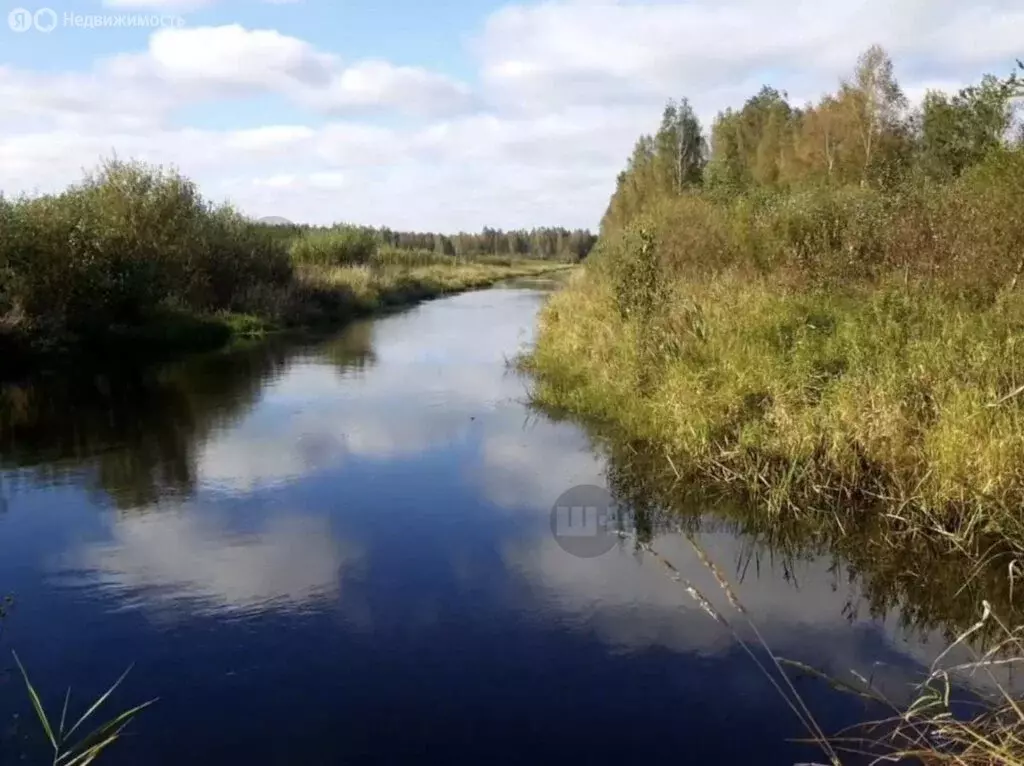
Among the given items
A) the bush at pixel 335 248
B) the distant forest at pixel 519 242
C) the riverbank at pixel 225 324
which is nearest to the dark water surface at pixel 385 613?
the riverbank at pixel 225 324

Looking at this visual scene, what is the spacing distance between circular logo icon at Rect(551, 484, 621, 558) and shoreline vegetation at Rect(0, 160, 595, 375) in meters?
13.5

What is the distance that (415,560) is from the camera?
7344 millimetres

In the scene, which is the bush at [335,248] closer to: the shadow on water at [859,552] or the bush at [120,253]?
the bush at [120,253]

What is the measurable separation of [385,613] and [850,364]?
607cm

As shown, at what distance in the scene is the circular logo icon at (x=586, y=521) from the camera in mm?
7855

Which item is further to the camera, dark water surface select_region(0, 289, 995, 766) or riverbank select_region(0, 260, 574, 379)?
riverbank select_region(0, 260, 574, 379)

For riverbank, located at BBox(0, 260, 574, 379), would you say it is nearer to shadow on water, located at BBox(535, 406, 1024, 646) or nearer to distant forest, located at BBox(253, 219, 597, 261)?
shadow on water, located at BBox(535, 406, 1024, 646)

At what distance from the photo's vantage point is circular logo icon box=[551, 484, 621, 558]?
309 inches

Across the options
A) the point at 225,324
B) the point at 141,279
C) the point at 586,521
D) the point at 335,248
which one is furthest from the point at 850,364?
the point at 335,248

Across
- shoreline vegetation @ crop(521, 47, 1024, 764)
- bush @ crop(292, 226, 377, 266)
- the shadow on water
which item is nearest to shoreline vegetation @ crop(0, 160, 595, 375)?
bush @ crop(292, 226, 377, 266)

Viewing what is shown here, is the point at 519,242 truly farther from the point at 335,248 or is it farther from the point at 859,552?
the point at 859,552

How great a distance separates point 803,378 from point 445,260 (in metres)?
63.5

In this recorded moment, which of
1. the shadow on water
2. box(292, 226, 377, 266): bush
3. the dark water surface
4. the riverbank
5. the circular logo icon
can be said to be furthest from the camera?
box(292, 226, 377, 266): bush

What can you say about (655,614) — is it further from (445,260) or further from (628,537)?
(445,260)
